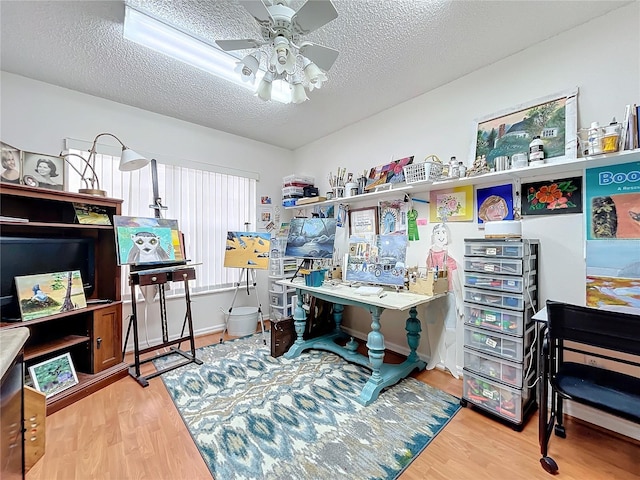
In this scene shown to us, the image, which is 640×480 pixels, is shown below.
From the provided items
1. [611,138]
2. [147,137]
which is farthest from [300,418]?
[147,137]

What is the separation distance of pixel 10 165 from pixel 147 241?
100 cm

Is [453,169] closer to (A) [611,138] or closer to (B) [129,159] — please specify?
(A) [611,138]

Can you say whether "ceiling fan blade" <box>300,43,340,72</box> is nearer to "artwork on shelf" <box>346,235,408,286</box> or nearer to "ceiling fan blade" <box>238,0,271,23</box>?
"ceiling fan blade" <box>238,0,271,23</box>

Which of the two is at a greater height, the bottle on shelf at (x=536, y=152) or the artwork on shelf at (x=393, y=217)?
the bottle on shelf at (x=536, y=152)

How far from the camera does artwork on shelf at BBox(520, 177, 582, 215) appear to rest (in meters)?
1.81

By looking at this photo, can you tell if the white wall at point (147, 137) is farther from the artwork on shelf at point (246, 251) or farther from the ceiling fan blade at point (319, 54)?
the ceiling fan blade at point (319, 54)

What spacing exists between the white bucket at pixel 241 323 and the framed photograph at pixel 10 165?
224cm

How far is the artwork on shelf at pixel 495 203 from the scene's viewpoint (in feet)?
6.88

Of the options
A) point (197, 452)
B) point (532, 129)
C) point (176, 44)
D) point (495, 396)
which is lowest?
point (197, 452)

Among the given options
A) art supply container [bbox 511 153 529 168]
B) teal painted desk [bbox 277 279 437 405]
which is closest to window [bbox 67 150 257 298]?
teal painted desk [bbox 277 279 437 405]

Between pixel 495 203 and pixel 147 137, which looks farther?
pixel 147 137

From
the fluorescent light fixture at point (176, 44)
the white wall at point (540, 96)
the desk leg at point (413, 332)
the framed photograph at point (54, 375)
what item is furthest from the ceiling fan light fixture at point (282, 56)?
the framed photograph at point (54, 375)

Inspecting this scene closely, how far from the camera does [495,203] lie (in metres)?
2.16

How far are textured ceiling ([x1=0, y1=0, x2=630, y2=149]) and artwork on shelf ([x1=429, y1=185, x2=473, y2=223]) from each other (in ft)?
3.25
